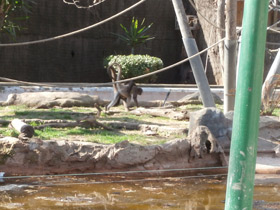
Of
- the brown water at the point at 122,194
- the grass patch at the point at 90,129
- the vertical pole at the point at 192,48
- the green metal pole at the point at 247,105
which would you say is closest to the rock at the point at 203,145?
the brown water at the point at 122,194

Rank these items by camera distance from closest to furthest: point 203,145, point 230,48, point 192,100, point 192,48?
point 203,145
point 230,48
point 192,48
point 192,100

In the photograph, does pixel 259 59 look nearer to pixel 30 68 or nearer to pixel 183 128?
pixel 183 128

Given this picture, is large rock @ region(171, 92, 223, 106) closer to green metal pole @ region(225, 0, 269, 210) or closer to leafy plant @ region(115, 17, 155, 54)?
leafy plant @ region(115, 17, 155, 54)

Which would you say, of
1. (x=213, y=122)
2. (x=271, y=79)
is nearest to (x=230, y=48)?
(x=213, y=122)

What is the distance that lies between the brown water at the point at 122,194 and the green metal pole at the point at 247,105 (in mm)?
3318

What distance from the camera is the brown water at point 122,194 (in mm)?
5762

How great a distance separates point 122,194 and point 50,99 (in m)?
5.25

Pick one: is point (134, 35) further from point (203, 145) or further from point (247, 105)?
point (247, 105)

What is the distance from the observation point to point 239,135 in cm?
237

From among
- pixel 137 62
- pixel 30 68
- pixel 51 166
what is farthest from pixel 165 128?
pixel 30 68

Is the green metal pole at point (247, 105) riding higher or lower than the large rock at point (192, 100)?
higher

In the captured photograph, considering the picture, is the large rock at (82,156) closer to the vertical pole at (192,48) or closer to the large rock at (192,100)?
the vertical pole at (192,48)

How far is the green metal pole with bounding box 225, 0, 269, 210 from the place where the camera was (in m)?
2.30

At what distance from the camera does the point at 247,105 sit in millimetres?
2332
